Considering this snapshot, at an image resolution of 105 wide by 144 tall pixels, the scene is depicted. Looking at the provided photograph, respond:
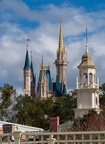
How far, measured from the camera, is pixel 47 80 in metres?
142

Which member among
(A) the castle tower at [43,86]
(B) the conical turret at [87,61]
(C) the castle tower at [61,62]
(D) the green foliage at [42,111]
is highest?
(C) the castle tower at [61,62]

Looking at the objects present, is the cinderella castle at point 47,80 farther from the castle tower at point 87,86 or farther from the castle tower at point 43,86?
the castle tower at point 87,86

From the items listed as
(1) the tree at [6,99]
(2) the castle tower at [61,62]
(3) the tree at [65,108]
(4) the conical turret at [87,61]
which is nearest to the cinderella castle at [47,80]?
(2) the castle tower at [61,62]

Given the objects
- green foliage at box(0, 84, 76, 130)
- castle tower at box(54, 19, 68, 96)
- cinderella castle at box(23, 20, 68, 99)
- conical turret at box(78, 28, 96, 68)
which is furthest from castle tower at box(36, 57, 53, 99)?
conical turret at box(78, 28, 96, 68)

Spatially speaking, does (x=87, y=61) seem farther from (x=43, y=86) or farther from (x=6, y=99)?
(x=43, y=86)

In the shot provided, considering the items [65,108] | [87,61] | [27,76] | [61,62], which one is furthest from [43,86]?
[87,61]

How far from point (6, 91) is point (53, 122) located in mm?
36264

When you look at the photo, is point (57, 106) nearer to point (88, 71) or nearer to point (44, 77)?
point (88, 71)

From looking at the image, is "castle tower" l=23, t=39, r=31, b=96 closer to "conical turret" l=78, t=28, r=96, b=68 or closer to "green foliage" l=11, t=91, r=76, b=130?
"green foliage" l=11, t=91, r=76, b=130

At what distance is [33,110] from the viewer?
259 ft

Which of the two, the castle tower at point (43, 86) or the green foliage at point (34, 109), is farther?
the castle tower at point (43, 86)

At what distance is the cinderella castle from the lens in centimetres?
14012

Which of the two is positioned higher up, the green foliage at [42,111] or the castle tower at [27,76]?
the castle tower at [27,76]

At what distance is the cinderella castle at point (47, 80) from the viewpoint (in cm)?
14012
